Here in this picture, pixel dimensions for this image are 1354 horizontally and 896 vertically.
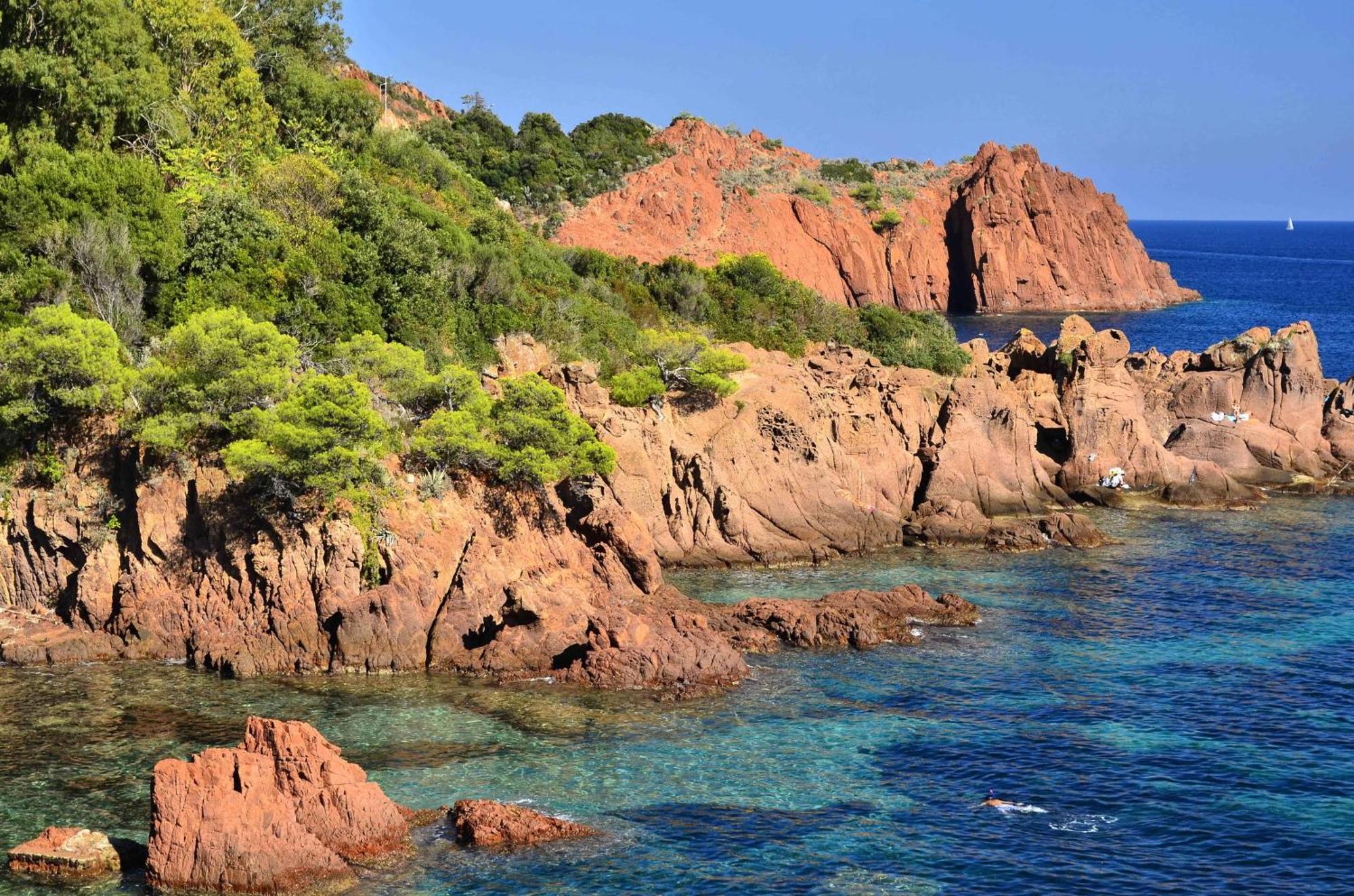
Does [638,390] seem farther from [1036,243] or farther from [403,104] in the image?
[1036,243]

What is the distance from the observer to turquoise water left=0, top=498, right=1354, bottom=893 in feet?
85.4

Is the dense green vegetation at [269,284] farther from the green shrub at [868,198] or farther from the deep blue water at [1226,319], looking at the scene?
the green shrub at [868,198]

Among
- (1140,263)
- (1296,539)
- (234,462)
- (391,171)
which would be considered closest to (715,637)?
(234,462)

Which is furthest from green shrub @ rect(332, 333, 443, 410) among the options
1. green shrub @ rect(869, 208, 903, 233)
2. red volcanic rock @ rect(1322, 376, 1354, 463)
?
green shrub @ rect(869, 208, 903, 233)

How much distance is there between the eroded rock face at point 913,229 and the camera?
393ft

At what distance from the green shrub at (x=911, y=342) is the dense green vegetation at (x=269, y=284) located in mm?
A: 574

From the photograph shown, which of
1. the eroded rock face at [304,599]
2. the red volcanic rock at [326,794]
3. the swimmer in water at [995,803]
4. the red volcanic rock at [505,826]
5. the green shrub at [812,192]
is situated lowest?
the swimmer in water at [995,803]

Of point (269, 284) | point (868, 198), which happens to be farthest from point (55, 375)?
point (868, 198)

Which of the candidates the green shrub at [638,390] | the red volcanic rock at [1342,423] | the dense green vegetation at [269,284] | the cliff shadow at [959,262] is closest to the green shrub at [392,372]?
the dense green vegetation at [269,284]

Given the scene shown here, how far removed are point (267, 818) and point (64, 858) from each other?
3906mm

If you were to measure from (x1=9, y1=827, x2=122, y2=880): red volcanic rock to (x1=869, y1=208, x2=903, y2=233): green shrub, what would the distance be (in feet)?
403

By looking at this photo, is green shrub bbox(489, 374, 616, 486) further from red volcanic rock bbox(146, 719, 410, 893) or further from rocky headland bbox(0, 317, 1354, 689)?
red volcanic rock bbox(146, 719, 410, 893)

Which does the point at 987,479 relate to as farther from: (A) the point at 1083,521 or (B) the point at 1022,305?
(B) the point at 1022,305

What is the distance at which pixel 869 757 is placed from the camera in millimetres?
31578
